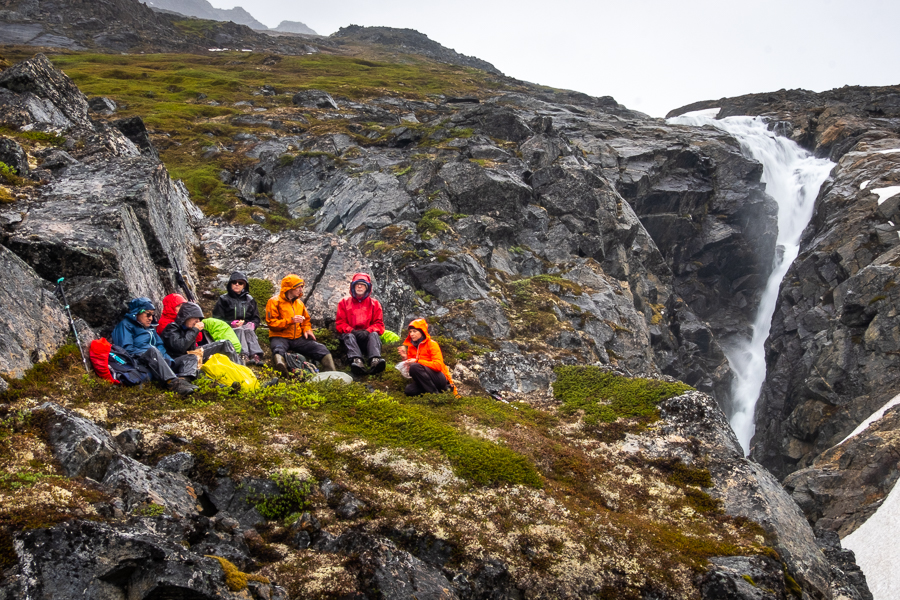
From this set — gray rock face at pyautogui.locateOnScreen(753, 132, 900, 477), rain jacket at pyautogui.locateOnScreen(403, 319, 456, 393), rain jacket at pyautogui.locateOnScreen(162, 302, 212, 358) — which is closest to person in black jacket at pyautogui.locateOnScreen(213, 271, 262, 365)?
rain jacket at pyautogui.locateOnScreen(162, 302, 212, 358)

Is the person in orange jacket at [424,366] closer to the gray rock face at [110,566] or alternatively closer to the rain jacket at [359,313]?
the rain jacket at [359,313]

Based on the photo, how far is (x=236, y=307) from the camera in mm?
14172

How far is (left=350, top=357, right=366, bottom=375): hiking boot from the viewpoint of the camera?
528 inches

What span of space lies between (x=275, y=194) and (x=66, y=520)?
32.0 meters

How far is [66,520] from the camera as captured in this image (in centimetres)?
511

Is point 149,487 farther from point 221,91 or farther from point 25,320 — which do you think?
point 221,91

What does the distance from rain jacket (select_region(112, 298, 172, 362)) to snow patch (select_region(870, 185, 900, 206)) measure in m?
58.7

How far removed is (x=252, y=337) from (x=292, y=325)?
1100mm

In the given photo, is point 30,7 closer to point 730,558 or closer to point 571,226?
point 571,226

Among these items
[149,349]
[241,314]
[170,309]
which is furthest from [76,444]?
[241,314]

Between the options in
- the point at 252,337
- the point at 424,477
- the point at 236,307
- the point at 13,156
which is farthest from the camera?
the point at 13,156

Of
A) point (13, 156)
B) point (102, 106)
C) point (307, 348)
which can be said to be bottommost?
point (307, 348)

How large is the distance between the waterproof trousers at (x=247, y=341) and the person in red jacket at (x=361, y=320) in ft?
7.57

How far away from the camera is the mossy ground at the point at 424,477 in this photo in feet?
22.2
